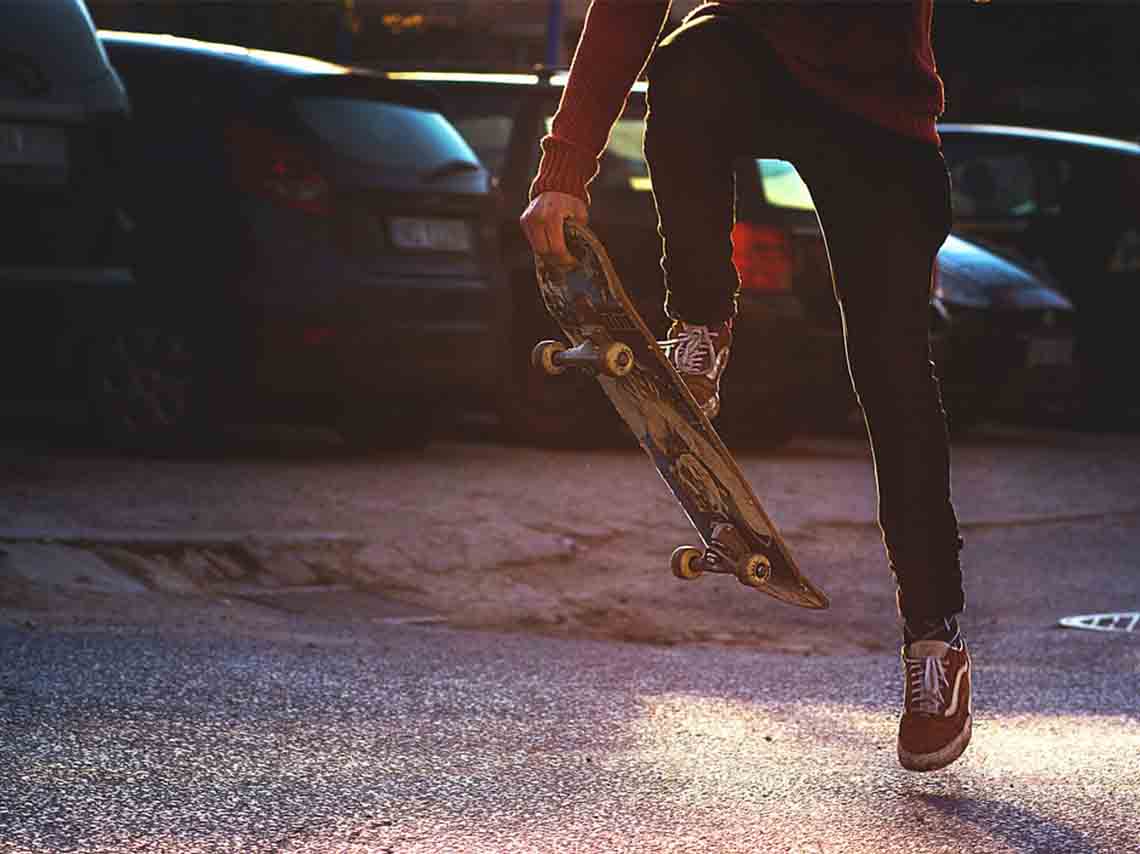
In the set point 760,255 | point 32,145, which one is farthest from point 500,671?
point 760,255

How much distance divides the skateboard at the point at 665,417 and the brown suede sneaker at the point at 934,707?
0.22 m

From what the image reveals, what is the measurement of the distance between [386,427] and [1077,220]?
15.6 ft

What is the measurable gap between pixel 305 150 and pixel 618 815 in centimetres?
601

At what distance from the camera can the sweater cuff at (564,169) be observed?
3.92 metres

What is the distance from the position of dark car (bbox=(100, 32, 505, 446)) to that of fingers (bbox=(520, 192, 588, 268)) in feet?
17.4

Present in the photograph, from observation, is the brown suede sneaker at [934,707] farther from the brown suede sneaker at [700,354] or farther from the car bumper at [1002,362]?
the car bumper at [1002,362]

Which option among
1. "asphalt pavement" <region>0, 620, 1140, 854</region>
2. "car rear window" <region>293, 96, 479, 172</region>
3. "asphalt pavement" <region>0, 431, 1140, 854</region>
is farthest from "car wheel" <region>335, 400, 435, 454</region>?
"asphalt pavement" <region>0, 620, 1140, 854</region>

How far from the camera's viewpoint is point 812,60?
3764 mm

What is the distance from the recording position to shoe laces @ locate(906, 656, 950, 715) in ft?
12.9

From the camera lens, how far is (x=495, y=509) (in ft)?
27.0

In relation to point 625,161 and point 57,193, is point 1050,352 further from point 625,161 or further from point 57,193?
point 57,193

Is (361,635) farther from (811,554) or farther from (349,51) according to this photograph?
(349,51)

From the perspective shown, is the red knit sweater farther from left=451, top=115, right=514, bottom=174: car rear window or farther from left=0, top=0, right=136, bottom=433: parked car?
left=451, top=115, right=514, bottom=174: car rear window

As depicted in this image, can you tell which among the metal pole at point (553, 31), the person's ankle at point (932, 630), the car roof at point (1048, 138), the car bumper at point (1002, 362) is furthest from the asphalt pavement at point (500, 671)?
the metal pole at point (553, 31)
